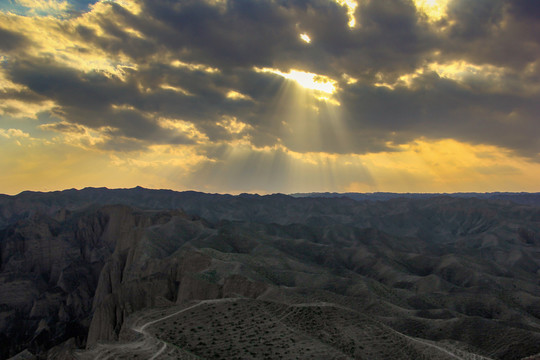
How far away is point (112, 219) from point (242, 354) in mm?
146961

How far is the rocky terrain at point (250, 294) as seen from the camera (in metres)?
36.6

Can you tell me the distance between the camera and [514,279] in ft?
348

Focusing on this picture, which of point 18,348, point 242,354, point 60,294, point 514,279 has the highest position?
point 242,354

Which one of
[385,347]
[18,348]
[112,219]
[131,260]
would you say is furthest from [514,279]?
[112,219]

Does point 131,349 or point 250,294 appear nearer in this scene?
point 131,349

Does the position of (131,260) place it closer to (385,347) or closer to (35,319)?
(35,319)

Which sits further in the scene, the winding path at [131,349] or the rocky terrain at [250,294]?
the rocky terrain at [250,294]

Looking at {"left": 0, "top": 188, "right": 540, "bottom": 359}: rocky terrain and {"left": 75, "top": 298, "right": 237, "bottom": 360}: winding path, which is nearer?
{"left": 75, "top": 298, "right": 237, "bottom": 360}: winding path

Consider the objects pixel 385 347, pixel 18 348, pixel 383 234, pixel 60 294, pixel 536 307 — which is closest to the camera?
pixel 385 347

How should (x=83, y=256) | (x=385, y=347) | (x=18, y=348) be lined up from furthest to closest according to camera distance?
(x=83, y=256)
(x=18, y=348)
(x=385, y=347)

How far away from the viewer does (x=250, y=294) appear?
6222 centimetres

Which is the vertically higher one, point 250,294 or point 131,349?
point 131,349

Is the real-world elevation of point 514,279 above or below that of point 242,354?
below

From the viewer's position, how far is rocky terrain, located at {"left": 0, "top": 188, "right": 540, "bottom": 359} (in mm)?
36562
